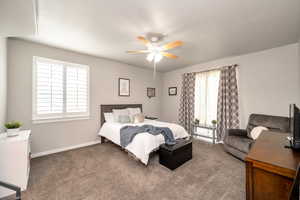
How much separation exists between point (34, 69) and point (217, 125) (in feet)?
17.1

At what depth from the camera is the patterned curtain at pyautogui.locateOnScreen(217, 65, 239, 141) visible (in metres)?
3.55

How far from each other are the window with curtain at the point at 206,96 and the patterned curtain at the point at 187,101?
Answer: 15cm

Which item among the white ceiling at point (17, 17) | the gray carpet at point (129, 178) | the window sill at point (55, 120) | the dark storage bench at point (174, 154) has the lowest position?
the gray carpet at point (129, 178)

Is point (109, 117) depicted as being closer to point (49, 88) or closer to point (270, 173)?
point (49, 88)

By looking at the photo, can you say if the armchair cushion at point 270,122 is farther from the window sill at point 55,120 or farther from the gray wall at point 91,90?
the window sill at point 55,120

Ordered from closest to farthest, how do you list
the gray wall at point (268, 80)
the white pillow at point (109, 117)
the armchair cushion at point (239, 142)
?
the armchair cushion at point (239, 142), the gray wall at point (268, 80), the white pillow at point (109, 117)

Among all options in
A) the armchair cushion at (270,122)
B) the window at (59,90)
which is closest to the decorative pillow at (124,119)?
the window at (59,90)

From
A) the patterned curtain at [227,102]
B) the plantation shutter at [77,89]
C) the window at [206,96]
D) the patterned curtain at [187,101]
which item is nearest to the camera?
the plantation shutter at [77,89]

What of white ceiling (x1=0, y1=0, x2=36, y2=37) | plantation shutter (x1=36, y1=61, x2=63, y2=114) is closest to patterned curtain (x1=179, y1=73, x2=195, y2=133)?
plantation shutter (x1=36, y1=61, x2=63, y2=114)

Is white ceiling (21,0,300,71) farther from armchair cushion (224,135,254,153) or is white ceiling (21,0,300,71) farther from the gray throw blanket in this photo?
armchair cushion (224,135,254,153)

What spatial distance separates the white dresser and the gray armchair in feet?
13.1

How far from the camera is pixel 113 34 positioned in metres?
2.44

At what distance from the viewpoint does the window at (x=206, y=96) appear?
4082mm

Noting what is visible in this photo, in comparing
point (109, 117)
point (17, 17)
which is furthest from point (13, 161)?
point (109, 117)
